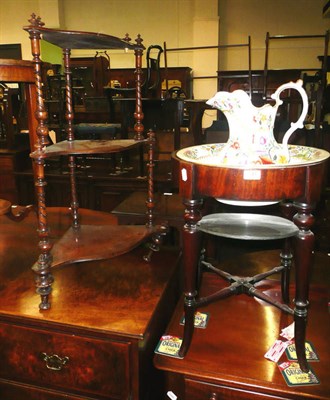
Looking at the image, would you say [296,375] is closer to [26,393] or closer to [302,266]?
[302,266]

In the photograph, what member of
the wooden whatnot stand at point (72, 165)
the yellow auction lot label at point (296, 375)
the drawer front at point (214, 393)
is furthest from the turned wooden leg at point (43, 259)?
the yellow auction lot label at point (296, 375)

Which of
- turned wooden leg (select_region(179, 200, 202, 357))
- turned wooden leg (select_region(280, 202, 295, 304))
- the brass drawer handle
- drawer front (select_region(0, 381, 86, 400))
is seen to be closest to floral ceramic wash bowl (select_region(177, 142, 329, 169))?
turned wooden leg (select_region(179, 200, 202, 357))

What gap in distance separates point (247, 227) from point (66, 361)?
699mm

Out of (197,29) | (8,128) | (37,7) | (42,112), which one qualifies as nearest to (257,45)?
(197,29)

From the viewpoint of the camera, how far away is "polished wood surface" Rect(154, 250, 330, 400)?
100cm

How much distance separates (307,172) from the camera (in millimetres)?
900

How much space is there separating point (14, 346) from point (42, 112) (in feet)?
2.41

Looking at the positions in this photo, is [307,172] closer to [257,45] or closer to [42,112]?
[42,112]

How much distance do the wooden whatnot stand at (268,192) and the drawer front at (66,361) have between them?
1.11ft

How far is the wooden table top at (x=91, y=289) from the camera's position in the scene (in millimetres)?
1119

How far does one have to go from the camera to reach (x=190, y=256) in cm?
104

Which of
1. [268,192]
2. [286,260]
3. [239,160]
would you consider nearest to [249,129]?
[239,160]

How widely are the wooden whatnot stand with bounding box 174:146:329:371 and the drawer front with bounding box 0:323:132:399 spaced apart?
1.11 ft

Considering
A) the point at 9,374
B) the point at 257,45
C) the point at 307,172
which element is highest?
the point at 257,45
